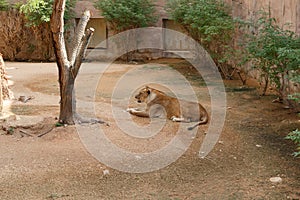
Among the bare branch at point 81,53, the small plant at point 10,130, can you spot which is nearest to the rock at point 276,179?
the bare branch at point 81,53

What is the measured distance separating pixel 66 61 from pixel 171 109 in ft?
5.28

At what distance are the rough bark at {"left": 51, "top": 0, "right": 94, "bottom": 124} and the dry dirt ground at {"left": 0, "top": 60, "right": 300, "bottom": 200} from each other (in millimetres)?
271

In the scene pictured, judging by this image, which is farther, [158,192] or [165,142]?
[165,142]

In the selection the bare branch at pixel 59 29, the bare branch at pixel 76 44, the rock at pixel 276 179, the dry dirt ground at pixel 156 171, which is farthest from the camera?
the bare branch at pixel 76 44

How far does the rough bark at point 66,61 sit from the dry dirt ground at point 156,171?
271mm

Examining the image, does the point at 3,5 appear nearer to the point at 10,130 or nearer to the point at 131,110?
the point at 131,110

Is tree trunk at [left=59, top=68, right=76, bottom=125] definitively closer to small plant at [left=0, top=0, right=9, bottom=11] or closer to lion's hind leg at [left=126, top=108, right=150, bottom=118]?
lion's hind leg at [left=126, top=108, right=150, bottom=118]

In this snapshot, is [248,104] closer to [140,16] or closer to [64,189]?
[64,189]

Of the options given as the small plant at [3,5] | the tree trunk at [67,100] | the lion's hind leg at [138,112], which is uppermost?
the small plant at [3,5]

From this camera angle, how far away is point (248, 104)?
6805mm

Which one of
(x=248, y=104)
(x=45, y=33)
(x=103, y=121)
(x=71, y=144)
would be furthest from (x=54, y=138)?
(x=45, y=33)

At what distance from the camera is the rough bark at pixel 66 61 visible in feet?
15.8

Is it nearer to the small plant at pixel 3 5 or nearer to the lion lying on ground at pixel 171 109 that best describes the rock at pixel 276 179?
the lion lying on ground at pixel 171 109

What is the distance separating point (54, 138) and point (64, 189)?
4.36ft
